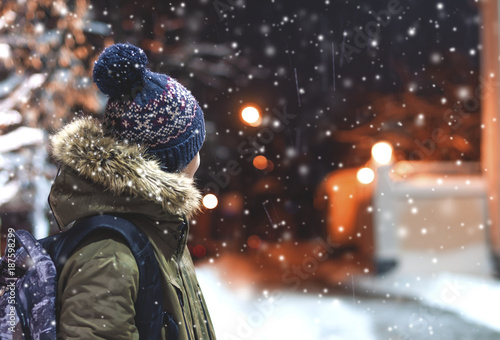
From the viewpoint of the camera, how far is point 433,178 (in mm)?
10102

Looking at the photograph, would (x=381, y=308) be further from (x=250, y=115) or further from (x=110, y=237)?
(x=110, y=237)

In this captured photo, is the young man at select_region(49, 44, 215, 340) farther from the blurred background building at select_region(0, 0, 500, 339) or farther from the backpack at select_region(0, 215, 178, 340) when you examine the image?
the blurred background building at select_region(0, 0, 500, 339)

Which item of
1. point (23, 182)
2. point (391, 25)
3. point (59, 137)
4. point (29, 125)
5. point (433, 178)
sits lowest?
point (59, 137)

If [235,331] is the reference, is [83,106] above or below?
above

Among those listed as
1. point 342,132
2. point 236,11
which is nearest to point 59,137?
point 236,11

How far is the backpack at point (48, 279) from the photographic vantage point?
117 centimetres

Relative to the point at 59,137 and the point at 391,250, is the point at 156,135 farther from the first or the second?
the point at 391,250

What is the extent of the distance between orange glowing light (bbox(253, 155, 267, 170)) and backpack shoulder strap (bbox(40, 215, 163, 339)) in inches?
492

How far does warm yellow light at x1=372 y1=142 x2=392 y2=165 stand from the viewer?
10.4 m

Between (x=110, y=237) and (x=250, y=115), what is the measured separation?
370 inches

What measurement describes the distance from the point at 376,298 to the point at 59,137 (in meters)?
6.59

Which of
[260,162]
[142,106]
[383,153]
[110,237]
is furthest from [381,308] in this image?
[260,162]

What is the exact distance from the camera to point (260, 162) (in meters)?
14.5

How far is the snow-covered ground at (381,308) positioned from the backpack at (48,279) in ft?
13.4
